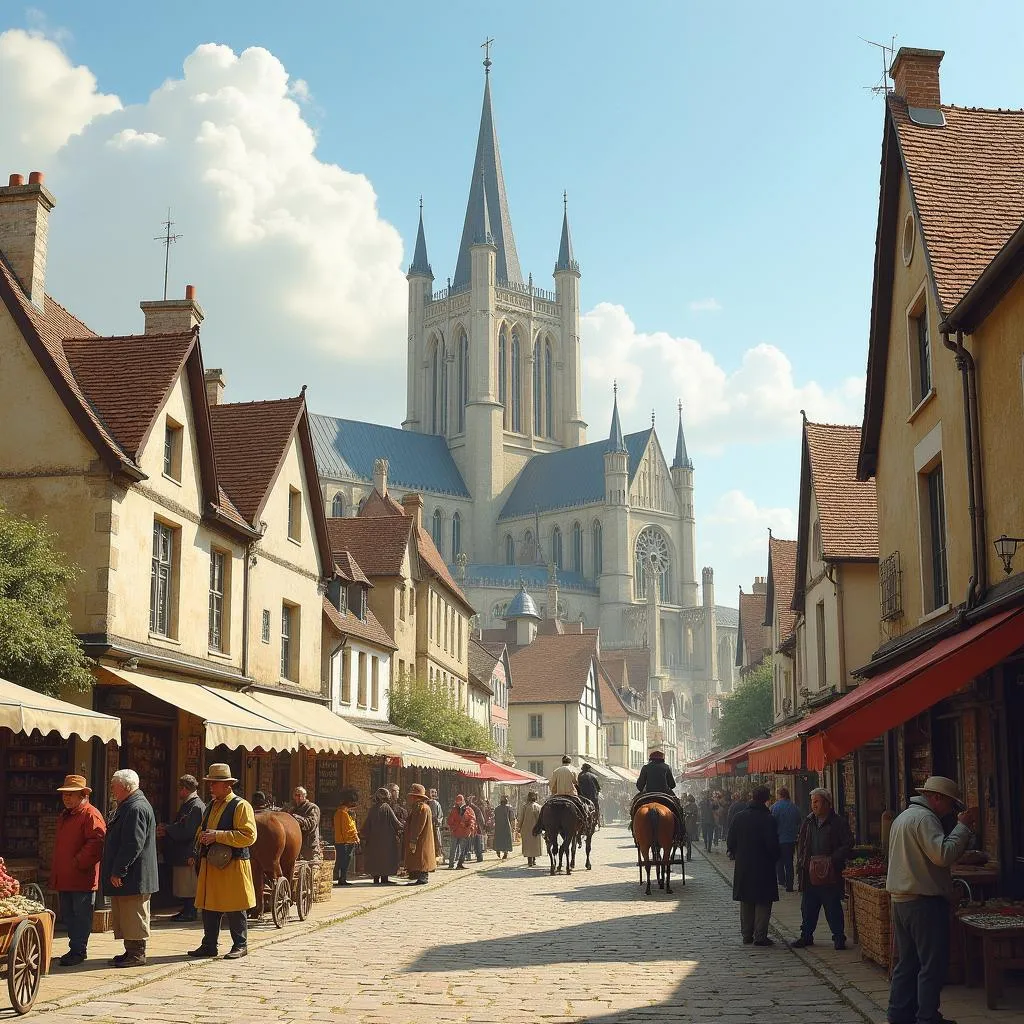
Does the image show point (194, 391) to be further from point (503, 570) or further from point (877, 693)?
point (503, 570)

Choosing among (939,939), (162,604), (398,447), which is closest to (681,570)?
(398,447)

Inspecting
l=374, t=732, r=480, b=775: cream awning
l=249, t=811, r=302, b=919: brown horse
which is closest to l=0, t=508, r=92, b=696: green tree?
l=249, t=811, r=302, b=919: brown horse

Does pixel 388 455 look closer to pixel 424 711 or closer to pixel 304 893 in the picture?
pixel 424 711

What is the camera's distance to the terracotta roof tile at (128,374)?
63.0 feet

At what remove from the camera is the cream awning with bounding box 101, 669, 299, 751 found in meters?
16.9

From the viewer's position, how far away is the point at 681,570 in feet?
447

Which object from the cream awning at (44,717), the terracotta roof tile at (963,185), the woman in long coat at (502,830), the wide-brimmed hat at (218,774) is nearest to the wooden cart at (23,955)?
the cream awning at (44,717)

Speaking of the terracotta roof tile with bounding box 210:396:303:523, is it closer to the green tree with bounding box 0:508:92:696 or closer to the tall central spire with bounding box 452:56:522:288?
the green tree with bounding box 0:508:92:696

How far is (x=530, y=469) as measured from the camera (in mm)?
140750

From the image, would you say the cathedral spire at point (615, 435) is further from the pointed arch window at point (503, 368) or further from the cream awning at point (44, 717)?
the cream awning at point (44, 717)

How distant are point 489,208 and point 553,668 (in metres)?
76.9

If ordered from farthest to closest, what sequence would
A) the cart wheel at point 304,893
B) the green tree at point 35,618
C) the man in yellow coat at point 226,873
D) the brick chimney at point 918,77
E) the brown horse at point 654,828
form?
1. the brown horse at point 654,828
2. the brick chimney at point 918,77
3. the cart wheel at point 304,893
4. the green tree at point 35,618
5. the man in yellow coat at point 226,873

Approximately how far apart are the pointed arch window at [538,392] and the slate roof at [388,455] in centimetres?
995

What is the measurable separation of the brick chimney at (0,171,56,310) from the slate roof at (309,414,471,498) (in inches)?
4058
